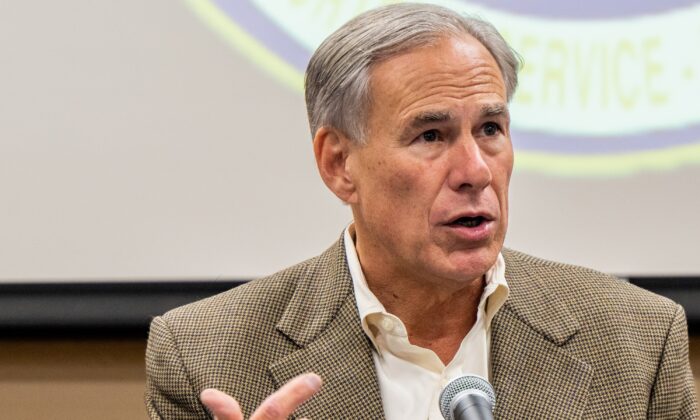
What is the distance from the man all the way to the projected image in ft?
1.79

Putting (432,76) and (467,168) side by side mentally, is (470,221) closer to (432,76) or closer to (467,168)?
(467,168)

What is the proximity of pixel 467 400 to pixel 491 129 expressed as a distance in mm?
652

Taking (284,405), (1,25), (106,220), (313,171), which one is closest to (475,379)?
(284,405)

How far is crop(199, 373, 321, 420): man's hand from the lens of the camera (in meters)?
1.53

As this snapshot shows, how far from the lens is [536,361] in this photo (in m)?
1.93

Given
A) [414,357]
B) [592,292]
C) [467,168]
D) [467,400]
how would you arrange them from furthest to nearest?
[592,292]
[414,357]
[467,168]
[467,400]

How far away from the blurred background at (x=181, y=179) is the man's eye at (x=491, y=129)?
2.19 feet

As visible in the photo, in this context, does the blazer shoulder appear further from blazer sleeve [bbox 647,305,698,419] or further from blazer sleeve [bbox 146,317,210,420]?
blazer sleeve [bbox 146,317,210,420]

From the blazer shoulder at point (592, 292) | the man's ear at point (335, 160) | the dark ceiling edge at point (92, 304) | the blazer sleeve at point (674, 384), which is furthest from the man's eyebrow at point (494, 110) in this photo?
the dark ceiling edge at point (92, 304)

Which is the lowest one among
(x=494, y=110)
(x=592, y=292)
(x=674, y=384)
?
(x=674, y=384)

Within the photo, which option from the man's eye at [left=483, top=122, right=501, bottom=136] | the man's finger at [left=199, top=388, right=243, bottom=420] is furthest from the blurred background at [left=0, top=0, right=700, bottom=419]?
the man's finger at [left=199, top=388, right=243, bottom=420]

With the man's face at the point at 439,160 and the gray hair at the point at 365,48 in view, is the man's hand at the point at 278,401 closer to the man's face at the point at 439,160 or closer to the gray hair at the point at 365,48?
the man's face at the point at 439,160

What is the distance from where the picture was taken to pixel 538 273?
2.09 metres

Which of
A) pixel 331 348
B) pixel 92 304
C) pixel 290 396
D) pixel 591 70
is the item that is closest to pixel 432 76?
pixel 331 348
